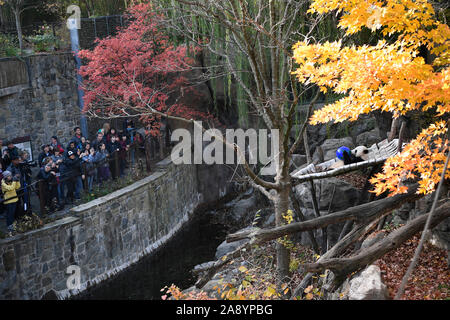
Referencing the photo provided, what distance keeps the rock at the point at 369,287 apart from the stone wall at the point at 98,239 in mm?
6201

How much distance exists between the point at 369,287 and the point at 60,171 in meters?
7.35

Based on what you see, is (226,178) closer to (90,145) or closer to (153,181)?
(153,181)

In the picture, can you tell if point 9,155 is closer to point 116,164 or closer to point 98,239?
point 116,164

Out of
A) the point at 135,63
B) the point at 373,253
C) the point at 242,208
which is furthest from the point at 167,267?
the point at 373,253

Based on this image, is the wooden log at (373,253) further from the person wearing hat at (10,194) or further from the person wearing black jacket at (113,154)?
the person wearing black jacket at (113,154)

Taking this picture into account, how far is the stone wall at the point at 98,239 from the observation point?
9547mm

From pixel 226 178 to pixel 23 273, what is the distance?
910 centimetres

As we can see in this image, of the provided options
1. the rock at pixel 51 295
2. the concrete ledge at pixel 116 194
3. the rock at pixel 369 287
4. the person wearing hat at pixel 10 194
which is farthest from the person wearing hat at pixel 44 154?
the rock at pixel 369 287

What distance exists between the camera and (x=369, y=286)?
6.27 m

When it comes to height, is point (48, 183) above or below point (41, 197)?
above

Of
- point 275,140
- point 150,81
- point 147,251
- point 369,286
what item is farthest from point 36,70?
point 369,286

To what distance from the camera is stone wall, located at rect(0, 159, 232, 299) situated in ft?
31.3

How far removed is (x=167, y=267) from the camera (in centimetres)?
1234

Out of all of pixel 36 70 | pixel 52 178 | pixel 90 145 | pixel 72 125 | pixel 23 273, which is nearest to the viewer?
pixel 23 273
